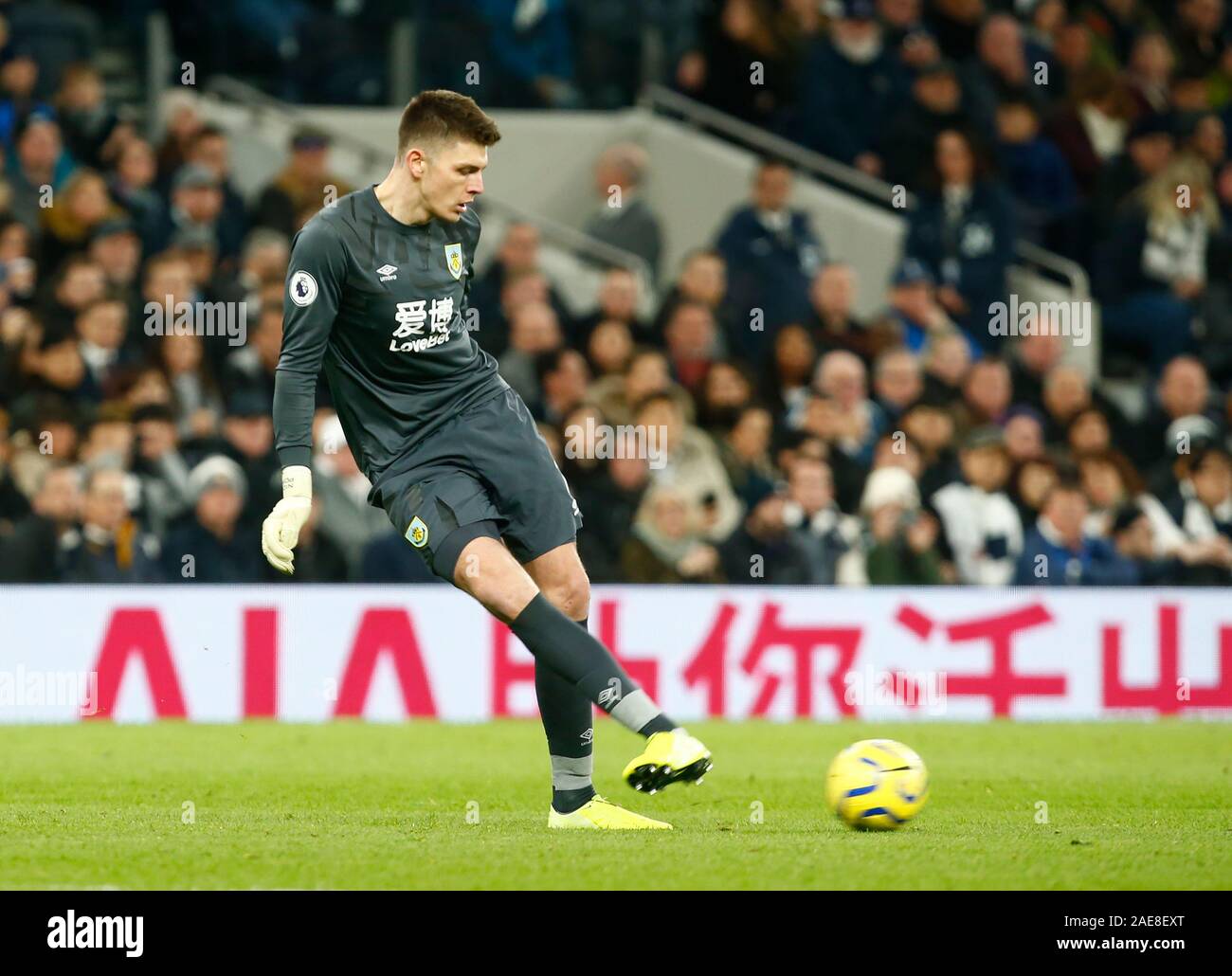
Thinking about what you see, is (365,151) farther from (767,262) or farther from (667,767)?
(667,767)

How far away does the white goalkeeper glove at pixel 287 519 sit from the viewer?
699 centimetres

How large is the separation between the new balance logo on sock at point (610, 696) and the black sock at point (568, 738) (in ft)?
1.59

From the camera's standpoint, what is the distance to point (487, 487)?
7.49m

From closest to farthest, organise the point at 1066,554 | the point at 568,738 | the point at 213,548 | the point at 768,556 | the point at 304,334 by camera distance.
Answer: the point at 304,334
the point at 568,738
the point at 213,548
the point at 768,556
the point at 1066,554

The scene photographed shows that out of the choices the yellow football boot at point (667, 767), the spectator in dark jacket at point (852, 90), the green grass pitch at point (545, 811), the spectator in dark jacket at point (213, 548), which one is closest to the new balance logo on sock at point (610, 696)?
the yellow football boot at point (667, 767)

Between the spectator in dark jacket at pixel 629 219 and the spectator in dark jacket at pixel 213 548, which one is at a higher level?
the spectator in dark jacket at pixel 629 219

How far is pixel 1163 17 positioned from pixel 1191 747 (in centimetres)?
934

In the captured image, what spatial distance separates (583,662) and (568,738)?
568mm

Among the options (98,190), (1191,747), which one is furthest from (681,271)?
(1191,747)

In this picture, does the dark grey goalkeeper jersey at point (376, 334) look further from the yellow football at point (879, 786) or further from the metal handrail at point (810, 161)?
the metal handrail at point (810, 161)

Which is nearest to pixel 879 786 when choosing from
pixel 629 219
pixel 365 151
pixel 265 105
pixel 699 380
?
pixel 699 380

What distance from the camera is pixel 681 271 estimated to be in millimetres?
15688

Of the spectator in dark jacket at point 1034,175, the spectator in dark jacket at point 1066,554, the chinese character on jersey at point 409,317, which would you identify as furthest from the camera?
the spectator in dark jacket at point 1034,175

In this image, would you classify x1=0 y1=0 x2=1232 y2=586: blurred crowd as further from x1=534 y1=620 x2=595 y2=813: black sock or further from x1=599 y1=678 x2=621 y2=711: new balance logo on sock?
x1=599 y1=678 x2=621 y2=711: new balance logo on sock
